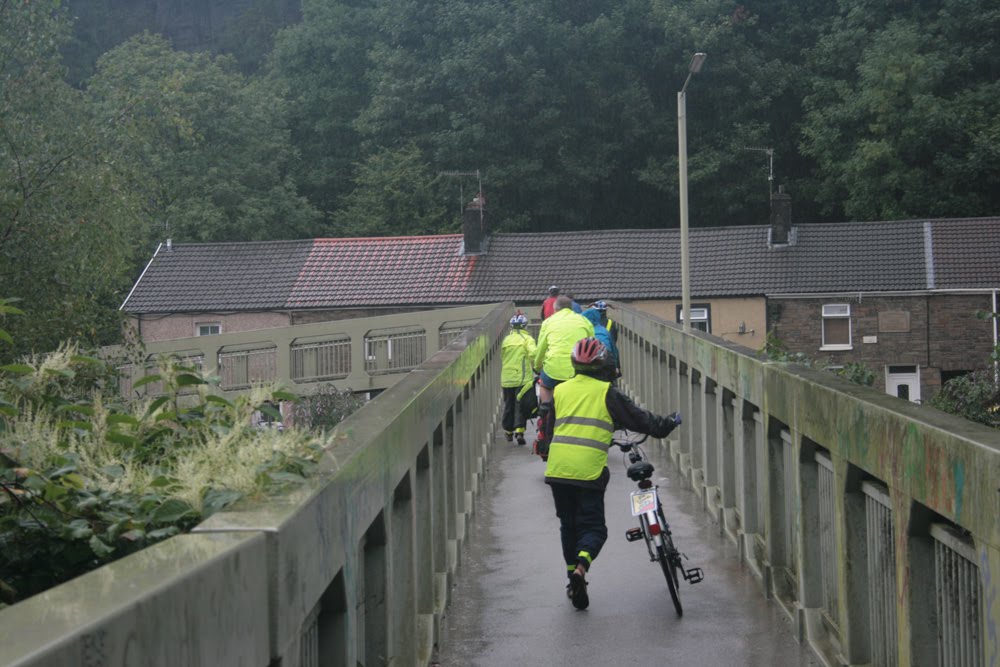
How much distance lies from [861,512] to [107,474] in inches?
147

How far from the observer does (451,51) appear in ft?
240

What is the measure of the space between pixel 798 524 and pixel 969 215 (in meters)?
57.3

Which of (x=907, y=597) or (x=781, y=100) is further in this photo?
(x=781, y=100)

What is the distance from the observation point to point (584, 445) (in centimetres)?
888


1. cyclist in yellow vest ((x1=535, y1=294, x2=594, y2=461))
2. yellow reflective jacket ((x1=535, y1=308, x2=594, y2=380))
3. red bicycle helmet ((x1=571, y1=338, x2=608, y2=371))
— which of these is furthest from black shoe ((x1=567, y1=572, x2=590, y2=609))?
yellow reflective jacket ((x1=535, y1=308, x2=594, y2=380))

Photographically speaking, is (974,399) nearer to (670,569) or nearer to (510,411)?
(510,411)

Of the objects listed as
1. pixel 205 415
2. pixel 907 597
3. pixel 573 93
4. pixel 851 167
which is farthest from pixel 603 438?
pixel 573 93

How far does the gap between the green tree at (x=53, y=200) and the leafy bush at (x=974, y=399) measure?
1327cm

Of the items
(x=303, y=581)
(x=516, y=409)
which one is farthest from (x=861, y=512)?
(x=516, y=409)

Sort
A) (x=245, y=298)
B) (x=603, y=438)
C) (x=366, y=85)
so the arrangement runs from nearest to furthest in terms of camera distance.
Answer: (x=603, y=438) < (x=245, y=298) < (x=366, y=85)

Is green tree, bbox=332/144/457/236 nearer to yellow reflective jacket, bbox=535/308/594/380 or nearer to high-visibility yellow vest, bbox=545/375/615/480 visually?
yellow reflective jacket, bbox=535/308/594/380

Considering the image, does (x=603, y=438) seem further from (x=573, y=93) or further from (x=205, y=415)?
(x=573, y=93)

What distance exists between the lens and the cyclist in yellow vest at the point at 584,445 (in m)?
8.83

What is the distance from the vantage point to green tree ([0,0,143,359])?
78.3 ft
